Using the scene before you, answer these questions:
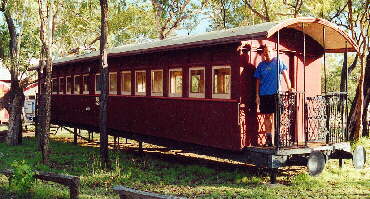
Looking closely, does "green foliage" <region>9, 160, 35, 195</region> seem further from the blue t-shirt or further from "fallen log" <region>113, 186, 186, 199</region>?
the blue t-shirt

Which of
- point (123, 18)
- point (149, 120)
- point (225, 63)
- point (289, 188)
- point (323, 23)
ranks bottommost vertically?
point (289, 188)

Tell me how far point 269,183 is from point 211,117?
2144 mm

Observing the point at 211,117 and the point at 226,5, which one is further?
the point at 226,5

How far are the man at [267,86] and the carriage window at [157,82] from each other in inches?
144

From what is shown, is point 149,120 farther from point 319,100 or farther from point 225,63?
point 319,100

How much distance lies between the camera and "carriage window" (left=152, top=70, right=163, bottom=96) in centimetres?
1267

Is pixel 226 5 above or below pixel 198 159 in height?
above

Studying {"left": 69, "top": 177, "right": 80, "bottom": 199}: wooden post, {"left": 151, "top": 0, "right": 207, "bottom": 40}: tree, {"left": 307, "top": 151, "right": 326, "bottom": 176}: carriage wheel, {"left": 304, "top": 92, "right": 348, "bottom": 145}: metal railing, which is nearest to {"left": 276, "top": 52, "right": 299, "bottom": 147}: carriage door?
{"left": 304, "top": 92, "right": 348, "bottom": 145}: metal railing

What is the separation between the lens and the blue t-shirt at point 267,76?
9406 mm

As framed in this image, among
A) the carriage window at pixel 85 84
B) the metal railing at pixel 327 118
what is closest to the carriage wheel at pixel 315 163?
the metal railing at pixel 327 118

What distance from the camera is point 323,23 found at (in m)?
10.1

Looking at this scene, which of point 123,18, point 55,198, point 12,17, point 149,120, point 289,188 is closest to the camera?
point 55,198

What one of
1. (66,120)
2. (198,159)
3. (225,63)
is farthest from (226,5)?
(225,63)

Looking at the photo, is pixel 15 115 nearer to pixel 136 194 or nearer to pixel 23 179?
pixel 23 179
